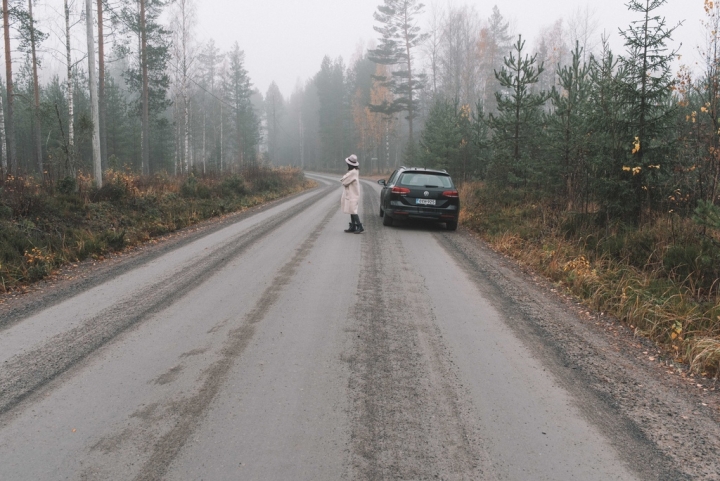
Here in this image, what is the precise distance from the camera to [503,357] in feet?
13.3

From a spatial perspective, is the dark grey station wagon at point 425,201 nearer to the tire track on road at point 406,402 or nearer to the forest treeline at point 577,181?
the forest treeline at point 577,181

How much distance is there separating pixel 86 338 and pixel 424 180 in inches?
355

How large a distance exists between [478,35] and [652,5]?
45296mm

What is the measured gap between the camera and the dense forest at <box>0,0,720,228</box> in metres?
8.16

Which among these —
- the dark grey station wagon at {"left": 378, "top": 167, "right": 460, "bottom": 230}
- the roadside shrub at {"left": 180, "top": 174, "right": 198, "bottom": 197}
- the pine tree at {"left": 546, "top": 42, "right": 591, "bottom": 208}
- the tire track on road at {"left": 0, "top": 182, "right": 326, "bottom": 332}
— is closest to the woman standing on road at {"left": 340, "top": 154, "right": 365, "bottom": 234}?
the dark grey station wagon at {"left": 378, "top": 167, "right": 460, "bottom": 230}

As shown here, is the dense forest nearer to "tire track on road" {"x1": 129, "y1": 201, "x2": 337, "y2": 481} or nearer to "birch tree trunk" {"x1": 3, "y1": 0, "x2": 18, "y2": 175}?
"birch tree trunk" {"x1": 3, "y1": 0, "x2": 18, "y2": 175}

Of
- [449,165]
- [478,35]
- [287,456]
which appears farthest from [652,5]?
[478,35]

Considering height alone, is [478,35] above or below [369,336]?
above

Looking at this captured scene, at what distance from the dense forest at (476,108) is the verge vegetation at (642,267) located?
2.23 ft

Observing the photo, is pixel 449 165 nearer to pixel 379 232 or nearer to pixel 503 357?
pixel 379 232

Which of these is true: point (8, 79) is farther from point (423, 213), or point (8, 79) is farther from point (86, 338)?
point (86, 338)

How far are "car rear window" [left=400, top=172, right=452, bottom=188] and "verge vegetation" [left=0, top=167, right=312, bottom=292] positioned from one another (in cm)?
619

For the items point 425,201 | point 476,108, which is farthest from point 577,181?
point 476,108

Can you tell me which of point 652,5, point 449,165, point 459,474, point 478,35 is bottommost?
point 459,474
